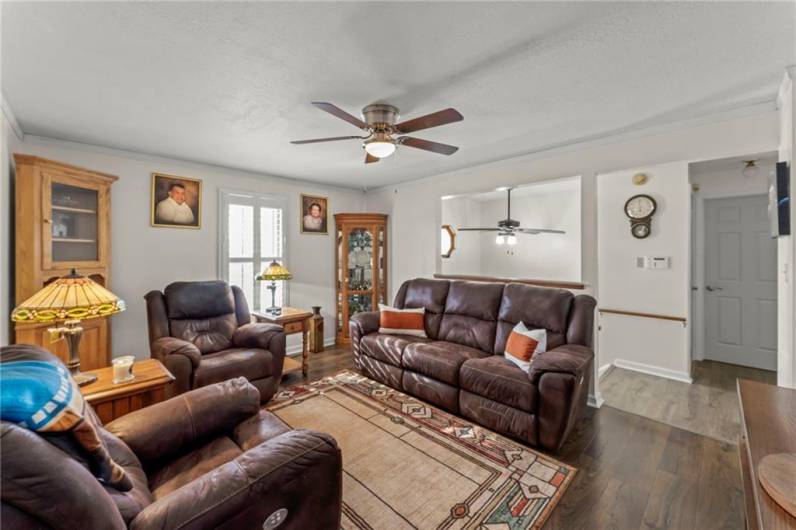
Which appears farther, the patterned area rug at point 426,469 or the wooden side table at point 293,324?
the wooden side table at point 293,324

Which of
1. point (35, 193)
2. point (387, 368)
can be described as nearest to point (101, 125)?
point (35, 193)

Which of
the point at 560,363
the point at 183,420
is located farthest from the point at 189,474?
the point at 560,363

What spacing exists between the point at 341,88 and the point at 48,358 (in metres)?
1.91

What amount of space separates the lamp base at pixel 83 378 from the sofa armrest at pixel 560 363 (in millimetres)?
2754

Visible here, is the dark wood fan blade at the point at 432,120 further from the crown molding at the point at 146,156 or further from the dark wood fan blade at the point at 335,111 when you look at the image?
the crown molding at the point at 146,156

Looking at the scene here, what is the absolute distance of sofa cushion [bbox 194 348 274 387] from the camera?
273 cm

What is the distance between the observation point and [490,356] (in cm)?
308

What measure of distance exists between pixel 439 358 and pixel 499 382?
58 cm

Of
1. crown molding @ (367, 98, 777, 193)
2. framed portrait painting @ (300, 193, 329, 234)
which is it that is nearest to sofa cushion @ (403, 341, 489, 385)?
crown molding @ (367, 98, 777, 193)

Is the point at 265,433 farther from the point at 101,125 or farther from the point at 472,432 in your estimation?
the point at 101,125

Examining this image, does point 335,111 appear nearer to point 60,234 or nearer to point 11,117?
point 11,117

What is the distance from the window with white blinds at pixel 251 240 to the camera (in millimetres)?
4160

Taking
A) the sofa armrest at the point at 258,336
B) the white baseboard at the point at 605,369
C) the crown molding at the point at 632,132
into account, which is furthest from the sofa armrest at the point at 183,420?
the white baseboard at the point at 605,369

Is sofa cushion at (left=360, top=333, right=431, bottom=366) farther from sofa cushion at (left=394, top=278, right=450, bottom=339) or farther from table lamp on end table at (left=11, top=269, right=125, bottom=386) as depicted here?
table lamp on end table at (left=11, top=269, right=125, bottom=386)
